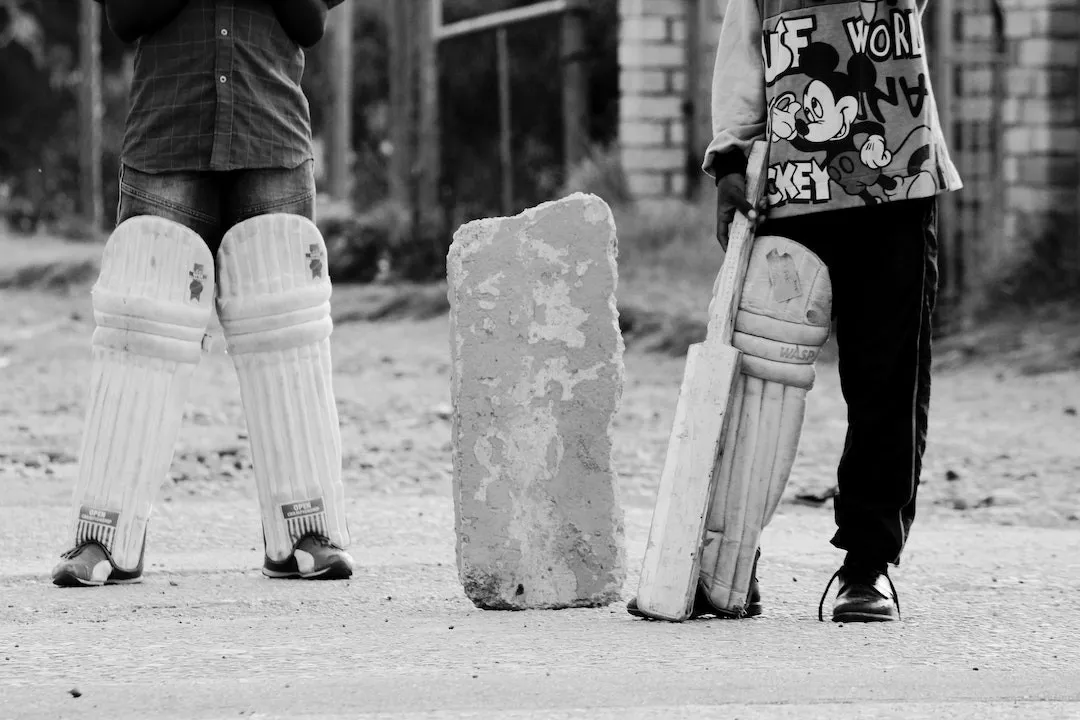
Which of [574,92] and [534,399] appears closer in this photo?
[534,399]

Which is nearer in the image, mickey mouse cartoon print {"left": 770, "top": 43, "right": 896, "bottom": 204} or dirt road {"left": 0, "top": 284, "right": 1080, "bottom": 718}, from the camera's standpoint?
dirt road {"left": 0, "top": 284, "right": 1080, "bottom": 718}

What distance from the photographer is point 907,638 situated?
396cm

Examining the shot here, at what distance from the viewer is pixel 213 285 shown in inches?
187

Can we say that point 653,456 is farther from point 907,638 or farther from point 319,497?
point 907,638

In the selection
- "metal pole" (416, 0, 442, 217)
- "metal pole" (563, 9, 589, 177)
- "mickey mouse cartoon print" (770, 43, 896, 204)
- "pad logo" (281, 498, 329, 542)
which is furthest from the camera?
"metal pole" (416, 0, 442, 217)

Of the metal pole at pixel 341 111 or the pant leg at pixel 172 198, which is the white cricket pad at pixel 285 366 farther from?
the metal pole at pixel 341 111

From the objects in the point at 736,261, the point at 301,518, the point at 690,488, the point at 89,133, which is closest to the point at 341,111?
the point at 89,133

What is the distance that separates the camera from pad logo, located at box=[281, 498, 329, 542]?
4816mm

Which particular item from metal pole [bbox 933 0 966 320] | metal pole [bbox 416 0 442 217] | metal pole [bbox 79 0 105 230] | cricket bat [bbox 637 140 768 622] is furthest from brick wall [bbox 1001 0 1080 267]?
→ metal pole [bbox 79 0 105 230]

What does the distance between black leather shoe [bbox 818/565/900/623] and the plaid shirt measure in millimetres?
1757

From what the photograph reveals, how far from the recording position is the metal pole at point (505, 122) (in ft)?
54.9

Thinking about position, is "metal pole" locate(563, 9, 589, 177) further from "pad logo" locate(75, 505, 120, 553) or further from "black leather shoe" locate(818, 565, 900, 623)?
"black leather shoe" locate(818, 565, 900, 623)

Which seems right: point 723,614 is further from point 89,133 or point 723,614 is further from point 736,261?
point 89,133

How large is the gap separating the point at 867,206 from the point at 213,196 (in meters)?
1.69
